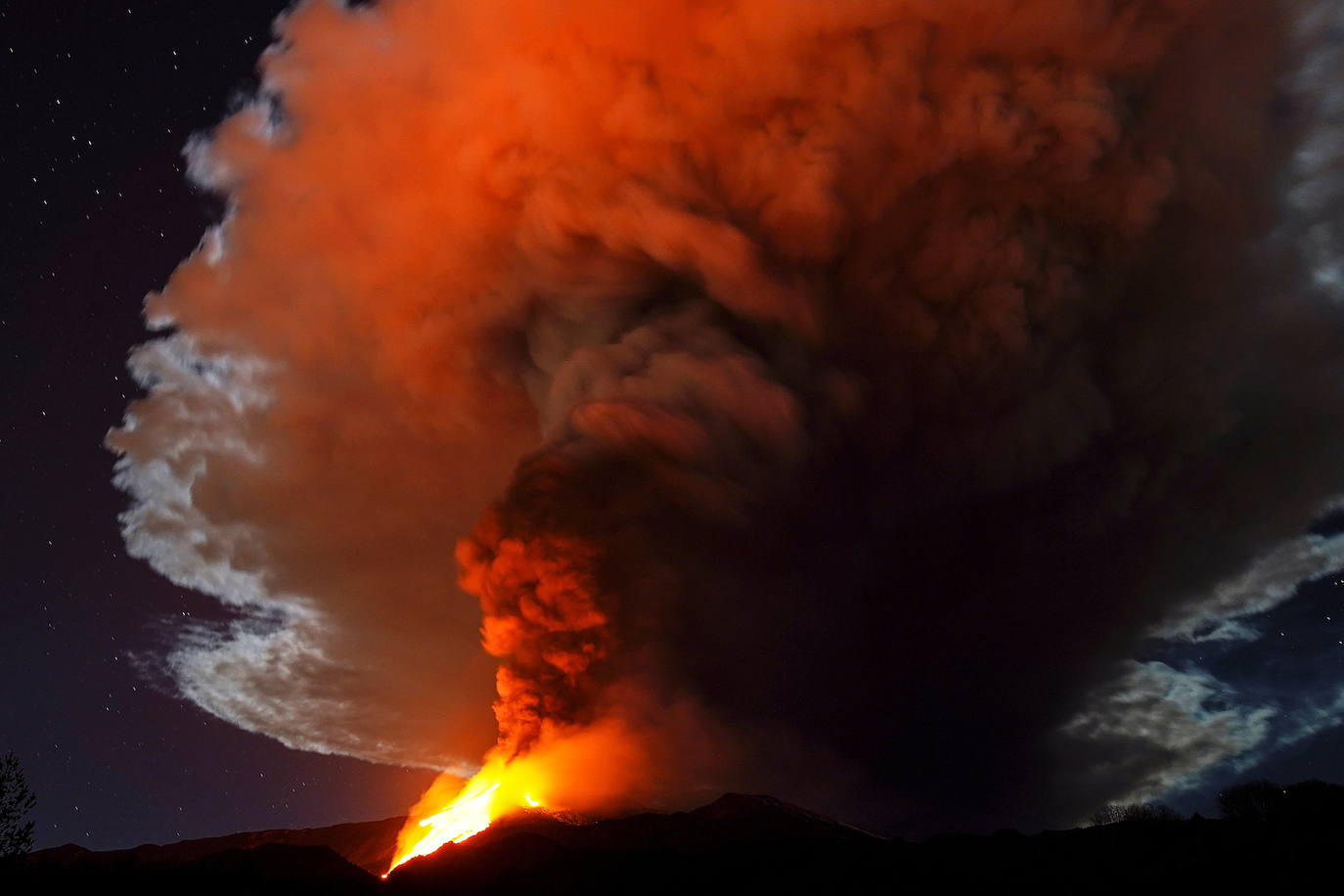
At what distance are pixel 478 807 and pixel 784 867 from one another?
16.7 meters

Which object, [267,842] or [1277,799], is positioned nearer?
[267,842]

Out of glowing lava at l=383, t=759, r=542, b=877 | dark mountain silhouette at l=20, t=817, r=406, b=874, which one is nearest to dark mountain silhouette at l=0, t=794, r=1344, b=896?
glowing lava at l=383, t=759, r=542, b=877

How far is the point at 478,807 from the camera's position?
52938 mm

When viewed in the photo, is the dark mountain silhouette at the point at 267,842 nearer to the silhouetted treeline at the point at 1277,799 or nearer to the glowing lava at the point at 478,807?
the glowing lava at the point at 478,807

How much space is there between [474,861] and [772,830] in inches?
860

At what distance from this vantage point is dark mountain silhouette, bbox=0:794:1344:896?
38.0 metres

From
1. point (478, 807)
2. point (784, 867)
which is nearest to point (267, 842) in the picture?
point (478, 807)

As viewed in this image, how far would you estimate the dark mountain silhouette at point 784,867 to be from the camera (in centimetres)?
3797

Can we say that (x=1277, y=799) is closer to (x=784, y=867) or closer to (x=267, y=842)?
(x=784, y=867)

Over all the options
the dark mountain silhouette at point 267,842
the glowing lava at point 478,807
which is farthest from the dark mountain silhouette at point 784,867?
the dark mountain silhouette at point 267,842

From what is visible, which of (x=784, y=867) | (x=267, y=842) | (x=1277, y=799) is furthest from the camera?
(x=1277, y=799)

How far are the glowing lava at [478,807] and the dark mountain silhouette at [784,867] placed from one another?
1.32 metres

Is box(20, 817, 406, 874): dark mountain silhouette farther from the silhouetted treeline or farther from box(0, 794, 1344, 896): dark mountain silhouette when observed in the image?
the silhouetted treeline

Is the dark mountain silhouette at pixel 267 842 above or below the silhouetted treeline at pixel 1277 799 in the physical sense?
below
